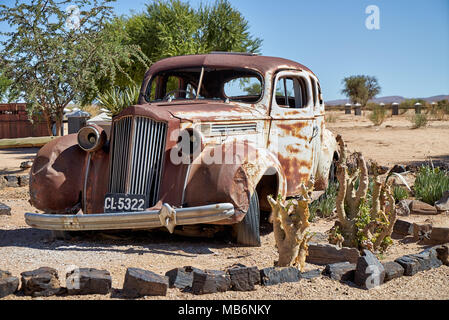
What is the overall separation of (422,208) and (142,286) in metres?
4.97

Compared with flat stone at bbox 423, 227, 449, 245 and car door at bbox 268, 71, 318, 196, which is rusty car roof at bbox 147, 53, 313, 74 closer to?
car door at bbox 268, 71, 318, 196

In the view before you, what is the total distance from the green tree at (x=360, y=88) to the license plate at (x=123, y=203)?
52.1 meters

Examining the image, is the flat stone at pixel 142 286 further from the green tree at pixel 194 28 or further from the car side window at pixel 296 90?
the green tree at pixel 194 28

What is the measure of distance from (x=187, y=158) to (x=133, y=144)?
23.5 inches

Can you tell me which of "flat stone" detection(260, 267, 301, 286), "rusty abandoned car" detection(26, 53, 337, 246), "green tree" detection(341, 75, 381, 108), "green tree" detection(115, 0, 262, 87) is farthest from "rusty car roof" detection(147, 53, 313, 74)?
"green tree" detection(341, 75, 381, 108)

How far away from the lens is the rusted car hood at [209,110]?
5.89 metres

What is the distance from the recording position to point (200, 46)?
1928 centimetres

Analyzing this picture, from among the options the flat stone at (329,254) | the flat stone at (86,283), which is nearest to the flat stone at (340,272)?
the flat stone at (329,254)

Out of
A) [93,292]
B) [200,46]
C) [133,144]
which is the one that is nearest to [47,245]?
[133,144]

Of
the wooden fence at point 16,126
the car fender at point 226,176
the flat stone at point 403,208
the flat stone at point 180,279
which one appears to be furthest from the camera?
the wooden fence at point 16,126

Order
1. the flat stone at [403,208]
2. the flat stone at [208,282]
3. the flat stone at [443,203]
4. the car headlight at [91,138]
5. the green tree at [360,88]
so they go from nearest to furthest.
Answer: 1. the flat stone at [208,282]
2. the car headlight at [91,138]
3. the flat stone at [403,208]
4. the flat stone at [443,203]
5. the green tree at [360,88]

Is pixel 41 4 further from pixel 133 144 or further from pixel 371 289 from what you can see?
pixel 371 289

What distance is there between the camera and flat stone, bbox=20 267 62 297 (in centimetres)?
410

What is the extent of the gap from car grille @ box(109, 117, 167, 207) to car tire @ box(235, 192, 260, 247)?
3.06 feet
